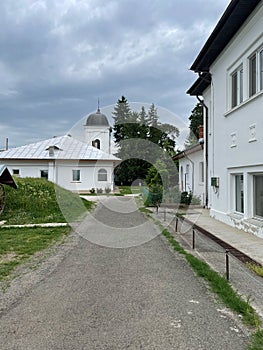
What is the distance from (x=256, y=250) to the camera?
6508 mm

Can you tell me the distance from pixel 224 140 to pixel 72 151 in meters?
21.7

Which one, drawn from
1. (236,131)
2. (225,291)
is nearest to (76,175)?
(236,131)

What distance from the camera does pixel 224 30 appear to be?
9.14m

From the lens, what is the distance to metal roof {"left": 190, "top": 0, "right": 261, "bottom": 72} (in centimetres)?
789

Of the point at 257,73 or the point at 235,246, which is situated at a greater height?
the point at 257,73

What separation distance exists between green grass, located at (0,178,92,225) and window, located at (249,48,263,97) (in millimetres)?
7607

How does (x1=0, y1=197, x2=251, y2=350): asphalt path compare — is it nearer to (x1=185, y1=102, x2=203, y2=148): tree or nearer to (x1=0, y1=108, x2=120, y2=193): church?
(x1=0, y1=108, x2=120, y2=193): church

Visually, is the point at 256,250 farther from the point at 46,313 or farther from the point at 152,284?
the point at 46,313

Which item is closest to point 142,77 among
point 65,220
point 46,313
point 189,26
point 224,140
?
point 189,26

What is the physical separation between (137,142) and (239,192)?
2128 cm

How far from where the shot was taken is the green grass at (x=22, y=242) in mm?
5946

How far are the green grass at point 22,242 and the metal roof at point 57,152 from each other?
19723 millimetres

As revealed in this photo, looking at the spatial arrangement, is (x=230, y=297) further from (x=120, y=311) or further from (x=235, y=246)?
(x=235, y=246)

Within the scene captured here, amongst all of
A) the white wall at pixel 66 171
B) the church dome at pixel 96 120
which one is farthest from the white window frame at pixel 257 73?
the church dome at pixel 96 120
